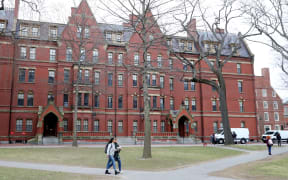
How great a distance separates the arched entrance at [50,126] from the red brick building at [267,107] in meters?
47.4

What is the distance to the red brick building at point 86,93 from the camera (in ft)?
121

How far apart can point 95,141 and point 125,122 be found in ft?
22.3

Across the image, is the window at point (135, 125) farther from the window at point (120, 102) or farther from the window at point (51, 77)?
the window at point (51, 77)

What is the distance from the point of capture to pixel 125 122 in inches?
1638

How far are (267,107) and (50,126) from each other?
2001 inches

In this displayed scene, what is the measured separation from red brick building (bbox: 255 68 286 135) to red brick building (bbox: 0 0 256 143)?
2455cm

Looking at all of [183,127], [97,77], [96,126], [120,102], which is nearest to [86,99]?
[97,77]

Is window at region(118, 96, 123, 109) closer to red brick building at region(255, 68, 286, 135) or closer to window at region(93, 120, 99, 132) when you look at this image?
window at region(93, 120, 99, 132)

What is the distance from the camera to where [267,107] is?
218ft

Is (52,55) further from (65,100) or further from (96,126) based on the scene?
(96,126)

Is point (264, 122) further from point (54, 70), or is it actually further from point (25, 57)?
point (25, 57)

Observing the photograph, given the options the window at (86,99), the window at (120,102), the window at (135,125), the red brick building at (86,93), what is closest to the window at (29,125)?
the red brick building at (86,93)

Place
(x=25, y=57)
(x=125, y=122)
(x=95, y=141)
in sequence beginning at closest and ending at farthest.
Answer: (x=95, y=141) → (x=25, y=57) → (x=125, y=122)

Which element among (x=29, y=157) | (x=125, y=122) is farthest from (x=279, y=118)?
(x=29, y=157)
